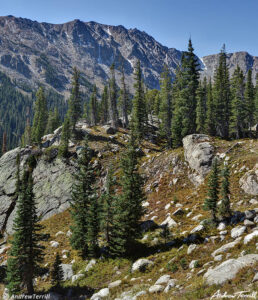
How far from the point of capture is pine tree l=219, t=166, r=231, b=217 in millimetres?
18328

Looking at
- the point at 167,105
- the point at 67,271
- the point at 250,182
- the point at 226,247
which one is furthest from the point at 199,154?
the point at 67,271

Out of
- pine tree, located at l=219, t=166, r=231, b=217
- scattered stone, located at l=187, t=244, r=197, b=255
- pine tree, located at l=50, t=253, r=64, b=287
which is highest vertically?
pine tree, located at l=219, t=166, r=231, b=217

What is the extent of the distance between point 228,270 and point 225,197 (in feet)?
26.6

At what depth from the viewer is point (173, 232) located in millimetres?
21641

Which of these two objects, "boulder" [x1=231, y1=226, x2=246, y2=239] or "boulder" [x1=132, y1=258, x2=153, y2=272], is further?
"boulder" [x1=132, y1=258, x2=153, y2=272]

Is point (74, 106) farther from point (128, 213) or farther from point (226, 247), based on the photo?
point (226, 247)

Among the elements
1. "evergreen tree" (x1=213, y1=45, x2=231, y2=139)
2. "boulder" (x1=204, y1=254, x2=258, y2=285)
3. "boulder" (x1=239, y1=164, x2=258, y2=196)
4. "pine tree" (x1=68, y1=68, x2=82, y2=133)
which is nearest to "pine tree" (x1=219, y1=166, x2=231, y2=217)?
"boulder" (x1=239, y1=164, x2=258, y2=196)

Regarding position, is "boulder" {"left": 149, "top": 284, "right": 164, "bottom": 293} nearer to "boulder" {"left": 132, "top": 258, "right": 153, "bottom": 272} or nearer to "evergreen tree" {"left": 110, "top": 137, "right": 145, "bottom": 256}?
"boulder" {"left": 132, "top": 258, "right": 153, "bottom": 272}

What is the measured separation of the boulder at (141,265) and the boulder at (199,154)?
15.9 m

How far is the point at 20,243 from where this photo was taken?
734 inches

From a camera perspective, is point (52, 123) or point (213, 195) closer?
point (213, 195)

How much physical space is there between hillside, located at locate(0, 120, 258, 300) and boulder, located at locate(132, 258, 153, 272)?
8cm

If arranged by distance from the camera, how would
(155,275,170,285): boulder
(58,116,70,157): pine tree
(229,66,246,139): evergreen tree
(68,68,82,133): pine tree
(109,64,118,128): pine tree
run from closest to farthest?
(155,275,170,285): boulder → (58,116,70,157): pine tree → (229,66,246,139): evergreen tree → (68,68,82,133): pine tree → (109,64,118,128): pine tree

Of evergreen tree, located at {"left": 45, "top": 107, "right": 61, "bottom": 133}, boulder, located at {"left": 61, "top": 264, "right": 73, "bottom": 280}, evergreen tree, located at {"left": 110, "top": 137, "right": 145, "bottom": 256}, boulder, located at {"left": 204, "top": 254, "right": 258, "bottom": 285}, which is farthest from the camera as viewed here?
evergreen tree, located at {"left": 45, "top": 107, "right": 61, "bottom": 133}
